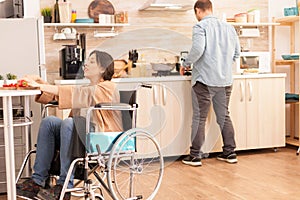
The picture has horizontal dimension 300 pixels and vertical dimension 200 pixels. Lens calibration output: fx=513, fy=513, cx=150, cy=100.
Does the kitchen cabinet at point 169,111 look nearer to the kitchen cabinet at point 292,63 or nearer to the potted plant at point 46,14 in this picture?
the potted plant at point 46,14

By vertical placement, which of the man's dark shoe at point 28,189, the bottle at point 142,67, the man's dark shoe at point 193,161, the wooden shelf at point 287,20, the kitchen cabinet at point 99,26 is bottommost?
the man's dark shoe at point 193,161

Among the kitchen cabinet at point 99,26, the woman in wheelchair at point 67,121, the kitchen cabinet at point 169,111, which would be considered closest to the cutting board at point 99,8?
the kitchen cabinet at point 99,26

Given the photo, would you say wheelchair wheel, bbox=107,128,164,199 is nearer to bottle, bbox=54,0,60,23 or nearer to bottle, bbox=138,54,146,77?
bottle, bbox=138,54,146,77

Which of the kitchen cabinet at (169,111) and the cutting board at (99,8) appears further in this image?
the cutting board at (99,8)

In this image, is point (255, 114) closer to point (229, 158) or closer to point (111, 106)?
point (229, 158)

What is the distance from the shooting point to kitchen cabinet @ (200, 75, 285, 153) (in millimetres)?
4543

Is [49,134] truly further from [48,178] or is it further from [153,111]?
[153,111]

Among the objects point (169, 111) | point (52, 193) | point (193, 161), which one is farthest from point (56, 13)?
point (52, 193)

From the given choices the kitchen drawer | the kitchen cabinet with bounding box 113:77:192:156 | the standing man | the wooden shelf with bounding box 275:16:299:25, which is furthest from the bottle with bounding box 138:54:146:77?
the wooden shelf with bounding box 275:16:299:25

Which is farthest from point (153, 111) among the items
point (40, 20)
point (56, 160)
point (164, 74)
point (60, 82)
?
point (56, 160)

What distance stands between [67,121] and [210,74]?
169 cm

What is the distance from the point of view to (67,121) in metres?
2.76

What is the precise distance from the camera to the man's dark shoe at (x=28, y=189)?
9.46 ft

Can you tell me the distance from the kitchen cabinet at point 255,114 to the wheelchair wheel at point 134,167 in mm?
822
